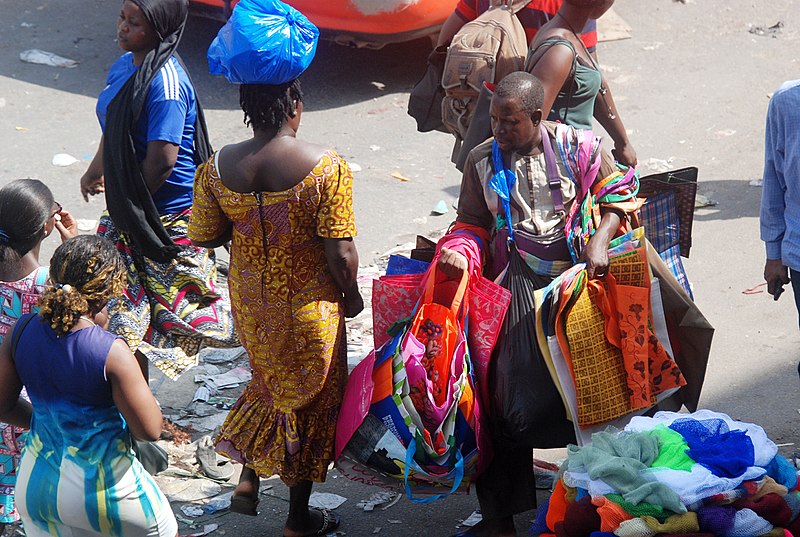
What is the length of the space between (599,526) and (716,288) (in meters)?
3.13

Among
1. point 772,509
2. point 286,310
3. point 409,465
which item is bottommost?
point 409,465

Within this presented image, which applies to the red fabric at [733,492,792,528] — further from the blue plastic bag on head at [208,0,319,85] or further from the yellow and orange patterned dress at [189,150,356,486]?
the blue plastic bag on head at [208,0,319,85]

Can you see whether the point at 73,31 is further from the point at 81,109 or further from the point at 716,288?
the point at 716,288

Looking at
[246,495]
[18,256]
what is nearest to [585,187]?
[246,495]

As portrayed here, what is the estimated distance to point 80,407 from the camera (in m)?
3.14

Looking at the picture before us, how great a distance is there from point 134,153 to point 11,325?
3.13 feet

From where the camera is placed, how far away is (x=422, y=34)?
909 centimetres

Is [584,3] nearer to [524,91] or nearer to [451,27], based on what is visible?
[524,91]

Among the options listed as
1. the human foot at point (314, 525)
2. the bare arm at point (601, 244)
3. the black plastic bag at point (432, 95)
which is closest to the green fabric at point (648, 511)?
the bare arm at point (601, 244)

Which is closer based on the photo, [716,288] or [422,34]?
[716,288]

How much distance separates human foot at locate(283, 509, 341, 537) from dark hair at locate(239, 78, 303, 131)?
1.53m

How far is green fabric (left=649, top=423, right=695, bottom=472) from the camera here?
A: 127 inches

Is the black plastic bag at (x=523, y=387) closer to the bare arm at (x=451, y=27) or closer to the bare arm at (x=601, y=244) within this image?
the bare arm at (x=601, y=244)

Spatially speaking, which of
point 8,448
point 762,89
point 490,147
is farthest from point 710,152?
point 8,448
